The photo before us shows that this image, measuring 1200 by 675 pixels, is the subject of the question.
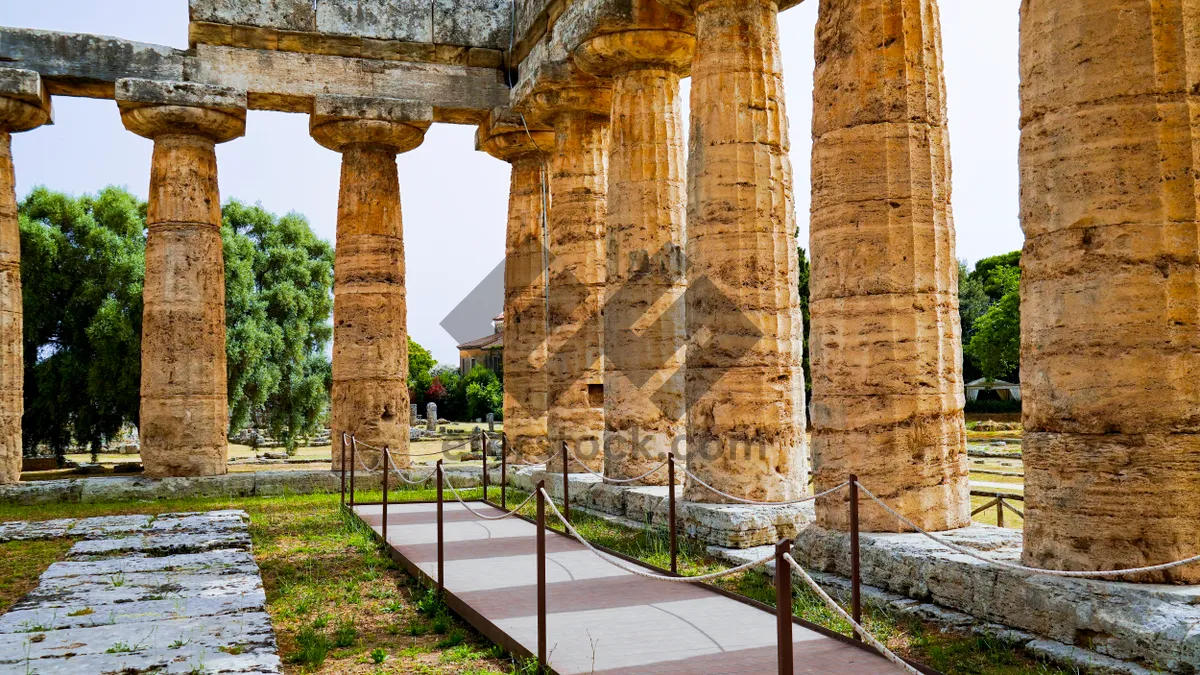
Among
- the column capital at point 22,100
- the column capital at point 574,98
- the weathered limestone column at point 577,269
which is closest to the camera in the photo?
the column capital at point 574,98

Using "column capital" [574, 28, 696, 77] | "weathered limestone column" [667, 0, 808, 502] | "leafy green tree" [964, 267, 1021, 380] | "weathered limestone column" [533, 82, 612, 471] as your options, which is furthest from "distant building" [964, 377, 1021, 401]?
"weathered limestone column" [667, 0, 808, 502]

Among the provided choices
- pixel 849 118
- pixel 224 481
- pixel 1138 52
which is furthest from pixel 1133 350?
pixel 224 481

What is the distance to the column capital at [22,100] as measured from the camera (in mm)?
16266

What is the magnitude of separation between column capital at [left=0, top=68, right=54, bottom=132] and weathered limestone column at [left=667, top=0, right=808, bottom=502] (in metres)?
11.4

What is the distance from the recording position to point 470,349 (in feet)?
265

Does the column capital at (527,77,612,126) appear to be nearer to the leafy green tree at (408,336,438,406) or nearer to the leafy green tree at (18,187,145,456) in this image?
the leafy green tree at (18,187,145,456)

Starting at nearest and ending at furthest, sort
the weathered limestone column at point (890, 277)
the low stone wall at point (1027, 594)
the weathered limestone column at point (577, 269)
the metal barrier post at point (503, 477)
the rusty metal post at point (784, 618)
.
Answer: the rusty metal post at point (784, 618)
the low stone wall at point (1027, 594)
the weathered limestone column at point (890, 277)
the metal barrier post at point (503, 477)
the weathered limestone column at point (577, 269)

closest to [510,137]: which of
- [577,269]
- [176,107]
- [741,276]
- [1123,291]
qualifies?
[577,269]

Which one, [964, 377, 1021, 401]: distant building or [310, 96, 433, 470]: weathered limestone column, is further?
[964, 377, 1021, 401]: distant building

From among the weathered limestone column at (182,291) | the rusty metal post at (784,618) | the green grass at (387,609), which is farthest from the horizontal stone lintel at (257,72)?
the rusty metal post at (784,618)

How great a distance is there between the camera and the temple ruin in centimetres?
634

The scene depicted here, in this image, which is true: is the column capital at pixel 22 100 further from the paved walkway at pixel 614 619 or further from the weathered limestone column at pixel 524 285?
the paved walkway at pixel 614 619

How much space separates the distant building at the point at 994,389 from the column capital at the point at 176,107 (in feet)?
125

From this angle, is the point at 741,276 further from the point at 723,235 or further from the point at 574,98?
the point at 574,98
